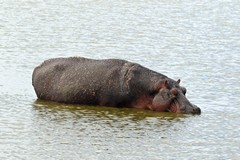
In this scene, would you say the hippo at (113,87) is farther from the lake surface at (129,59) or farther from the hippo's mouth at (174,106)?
the lake surface at (129,59)

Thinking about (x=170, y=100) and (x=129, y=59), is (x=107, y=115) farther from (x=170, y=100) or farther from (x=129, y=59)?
A: (x=129, y=59)

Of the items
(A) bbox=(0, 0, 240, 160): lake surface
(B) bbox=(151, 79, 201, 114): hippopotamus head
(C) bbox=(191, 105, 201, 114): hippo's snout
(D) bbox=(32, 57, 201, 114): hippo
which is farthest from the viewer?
(D) bbox=(32, 57, 201, 114): hippo

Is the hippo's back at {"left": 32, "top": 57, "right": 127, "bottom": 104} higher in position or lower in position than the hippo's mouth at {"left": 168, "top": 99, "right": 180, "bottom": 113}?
higher

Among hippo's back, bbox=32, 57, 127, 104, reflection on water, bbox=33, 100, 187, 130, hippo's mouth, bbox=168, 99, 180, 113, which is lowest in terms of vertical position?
reflection on water, bbox=33, 100, 187, 130

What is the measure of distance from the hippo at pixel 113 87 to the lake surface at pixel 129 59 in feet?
0.63

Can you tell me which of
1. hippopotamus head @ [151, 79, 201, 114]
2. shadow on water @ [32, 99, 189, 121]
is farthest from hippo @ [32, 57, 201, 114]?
shadow on water @ [32, 99, 189, 121]

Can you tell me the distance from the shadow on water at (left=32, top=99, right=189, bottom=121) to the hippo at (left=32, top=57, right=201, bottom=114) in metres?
0.13

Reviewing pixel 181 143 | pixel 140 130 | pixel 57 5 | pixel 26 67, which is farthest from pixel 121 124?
pixel 57 5

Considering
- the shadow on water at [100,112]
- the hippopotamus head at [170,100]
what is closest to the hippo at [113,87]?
the hippopotamus head at [170,100]

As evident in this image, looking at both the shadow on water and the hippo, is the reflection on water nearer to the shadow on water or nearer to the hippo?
the shadow on water

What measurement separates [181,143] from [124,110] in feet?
7.62

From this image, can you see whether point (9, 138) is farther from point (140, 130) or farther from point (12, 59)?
point (12, 59)

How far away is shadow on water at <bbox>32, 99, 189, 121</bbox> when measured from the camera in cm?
1373

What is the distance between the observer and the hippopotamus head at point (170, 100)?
14039mm
